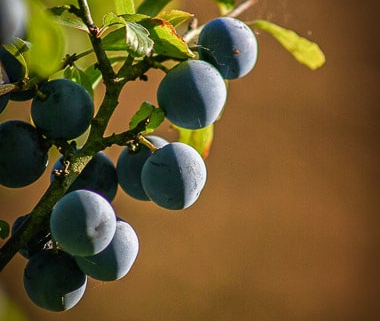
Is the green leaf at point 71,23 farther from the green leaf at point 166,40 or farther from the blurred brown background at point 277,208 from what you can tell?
the blurred brown background at point 277,208

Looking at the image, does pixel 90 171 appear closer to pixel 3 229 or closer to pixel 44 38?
pixel 3 229

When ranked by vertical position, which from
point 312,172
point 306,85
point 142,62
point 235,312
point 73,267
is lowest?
point 235,312

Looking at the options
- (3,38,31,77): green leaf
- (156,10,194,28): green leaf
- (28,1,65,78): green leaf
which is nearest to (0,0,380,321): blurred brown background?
(156,10,194,28): green leaf

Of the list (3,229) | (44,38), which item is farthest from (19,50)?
(44,38)

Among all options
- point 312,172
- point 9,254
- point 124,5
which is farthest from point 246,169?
point 9,254

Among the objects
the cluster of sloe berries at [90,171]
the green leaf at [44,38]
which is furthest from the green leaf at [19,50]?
the green leaf at [44,38]

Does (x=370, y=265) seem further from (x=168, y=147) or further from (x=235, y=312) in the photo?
(x=168, y=147)

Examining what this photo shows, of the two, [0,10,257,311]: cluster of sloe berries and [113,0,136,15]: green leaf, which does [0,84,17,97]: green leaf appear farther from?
[113,0,136,15]: green leaf
